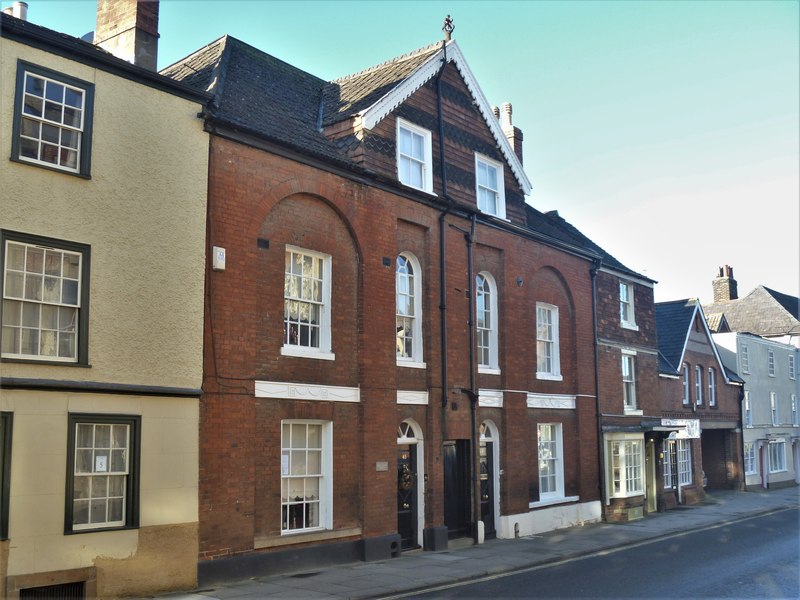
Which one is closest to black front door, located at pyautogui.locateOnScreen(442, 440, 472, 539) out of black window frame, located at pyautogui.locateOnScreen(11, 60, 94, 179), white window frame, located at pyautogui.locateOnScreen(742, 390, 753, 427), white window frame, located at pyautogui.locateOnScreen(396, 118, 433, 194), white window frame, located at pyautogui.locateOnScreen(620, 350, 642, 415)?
white window frame, located at pyautogui.locateOnScreen(396, 118, 433, 194)

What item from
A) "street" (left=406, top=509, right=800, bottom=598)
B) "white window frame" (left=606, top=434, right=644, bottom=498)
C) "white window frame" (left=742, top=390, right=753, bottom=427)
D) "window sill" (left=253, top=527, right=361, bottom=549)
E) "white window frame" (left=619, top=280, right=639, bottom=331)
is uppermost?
"white window frame" (left=619, top=280, right=639, bottom=331)

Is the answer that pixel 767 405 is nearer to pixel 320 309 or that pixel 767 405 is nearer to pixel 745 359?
pixel 745 359

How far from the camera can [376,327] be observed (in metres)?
17.2

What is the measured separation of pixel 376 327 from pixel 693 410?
21.3 metres

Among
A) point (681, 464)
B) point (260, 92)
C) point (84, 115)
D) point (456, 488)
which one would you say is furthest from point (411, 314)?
point (681, 464)

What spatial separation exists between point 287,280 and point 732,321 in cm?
4140

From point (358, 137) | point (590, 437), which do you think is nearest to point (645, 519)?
point (590, 437)

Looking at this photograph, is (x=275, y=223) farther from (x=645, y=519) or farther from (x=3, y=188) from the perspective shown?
(x=645, y=519)

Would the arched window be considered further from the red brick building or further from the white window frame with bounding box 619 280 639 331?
the white window frame with bounding box 619 280 639 331

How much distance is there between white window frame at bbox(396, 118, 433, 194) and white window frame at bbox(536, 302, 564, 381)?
19.6ft

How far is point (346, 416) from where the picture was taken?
16391mm

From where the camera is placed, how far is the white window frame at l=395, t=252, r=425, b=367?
60.3ft

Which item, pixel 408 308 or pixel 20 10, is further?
pixel 408 308

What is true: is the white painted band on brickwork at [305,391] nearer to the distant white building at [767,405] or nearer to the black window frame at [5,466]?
the black window frame at [5,466]
